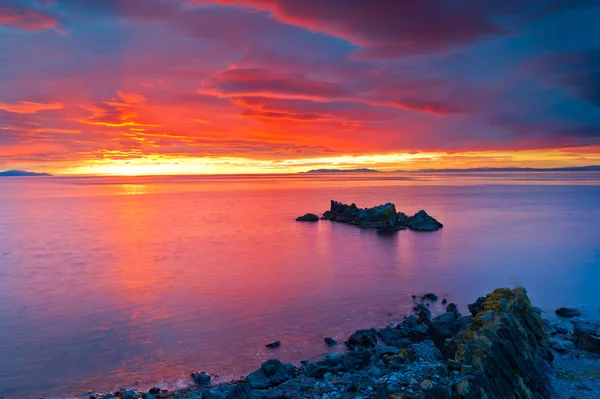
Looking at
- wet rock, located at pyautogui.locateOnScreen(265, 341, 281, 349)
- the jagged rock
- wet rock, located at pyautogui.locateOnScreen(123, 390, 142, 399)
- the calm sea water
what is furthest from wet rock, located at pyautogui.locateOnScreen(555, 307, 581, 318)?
wet rock, located at pyautogui.locateOnScreen(123, 390, 142, 399)

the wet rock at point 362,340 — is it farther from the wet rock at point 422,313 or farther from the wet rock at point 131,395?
the wet rock at point 131,395

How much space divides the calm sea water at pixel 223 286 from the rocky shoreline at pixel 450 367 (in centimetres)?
243

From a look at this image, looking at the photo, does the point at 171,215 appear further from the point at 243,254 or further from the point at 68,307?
the point at 68,307

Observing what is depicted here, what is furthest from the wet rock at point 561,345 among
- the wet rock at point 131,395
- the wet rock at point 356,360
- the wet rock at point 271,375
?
the wet rock at point 131,395

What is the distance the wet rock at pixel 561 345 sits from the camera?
19.7 meters

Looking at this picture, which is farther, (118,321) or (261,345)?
(118,321)

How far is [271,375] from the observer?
18.2 meters

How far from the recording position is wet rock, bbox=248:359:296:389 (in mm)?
17641

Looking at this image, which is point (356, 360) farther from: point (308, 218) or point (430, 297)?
point (308, 218)

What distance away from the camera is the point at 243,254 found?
163ft

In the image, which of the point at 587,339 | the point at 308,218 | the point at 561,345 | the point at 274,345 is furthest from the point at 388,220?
the point at 587,339

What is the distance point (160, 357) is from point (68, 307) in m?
12.5

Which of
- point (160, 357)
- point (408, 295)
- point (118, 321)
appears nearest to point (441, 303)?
point (408, 295)

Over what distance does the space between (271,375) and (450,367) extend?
302 inches
